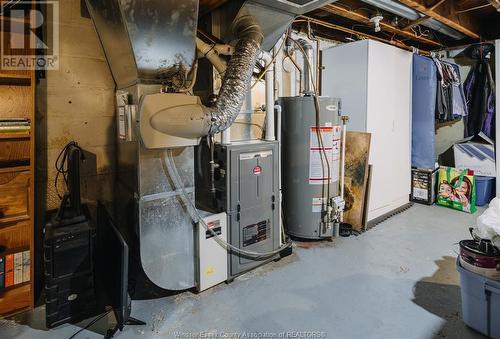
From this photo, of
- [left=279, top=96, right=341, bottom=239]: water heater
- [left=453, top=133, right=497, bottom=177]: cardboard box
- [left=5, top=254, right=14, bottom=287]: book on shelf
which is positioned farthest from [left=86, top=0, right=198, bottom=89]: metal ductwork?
[left=453, top=133, right=497, bottom=177]: cardboard box

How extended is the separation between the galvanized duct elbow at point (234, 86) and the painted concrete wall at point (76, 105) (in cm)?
114

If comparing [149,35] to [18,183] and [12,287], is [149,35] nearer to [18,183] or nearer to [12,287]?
[18,183]

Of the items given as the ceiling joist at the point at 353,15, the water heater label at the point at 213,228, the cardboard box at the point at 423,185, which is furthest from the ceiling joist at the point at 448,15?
the water heater label at the point at 213,228

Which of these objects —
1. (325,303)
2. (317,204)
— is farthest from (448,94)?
(325,303)

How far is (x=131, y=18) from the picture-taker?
168 centimetres

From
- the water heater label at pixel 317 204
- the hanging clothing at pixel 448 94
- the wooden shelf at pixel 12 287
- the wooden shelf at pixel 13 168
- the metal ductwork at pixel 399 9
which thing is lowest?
the wooden shelf at pixel 12 287

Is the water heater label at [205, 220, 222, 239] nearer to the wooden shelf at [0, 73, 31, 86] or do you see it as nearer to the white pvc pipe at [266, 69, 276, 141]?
the white pvc pipe at [266, 69, 276, 141]

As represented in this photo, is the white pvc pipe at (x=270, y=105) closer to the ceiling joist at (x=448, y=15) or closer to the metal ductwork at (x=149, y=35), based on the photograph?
the metal ductwork at (x=149, y=35)

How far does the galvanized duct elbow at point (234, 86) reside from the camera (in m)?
1.93

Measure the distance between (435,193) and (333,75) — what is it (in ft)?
7.71

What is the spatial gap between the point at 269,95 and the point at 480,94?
381 cm

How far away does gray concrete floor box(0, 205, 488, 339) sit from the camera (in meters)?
1.87

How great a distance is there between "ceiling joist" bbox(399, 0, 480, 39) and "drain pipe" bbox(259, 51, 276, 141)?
1.40m

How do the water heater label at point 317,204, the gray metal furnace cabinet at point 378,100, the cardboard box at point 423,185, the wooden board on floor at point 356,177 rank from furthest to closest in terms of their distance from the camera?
1. the cardboard box at point 423,185
2. the gray metal furnace cabinet at point 378,100
3. the wooden board on floor at point 356,177
4. the water heater label at point 317,204
